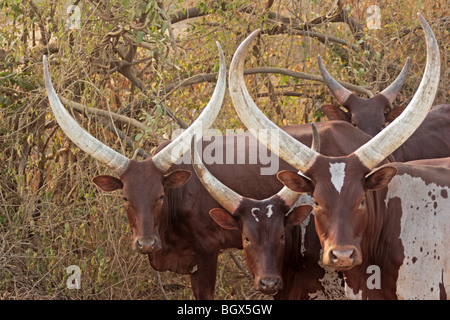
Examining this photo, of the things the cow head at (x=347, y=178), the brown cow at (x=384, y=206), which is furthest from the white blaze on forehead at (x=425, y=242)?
the cow head at (x=347, y=178)

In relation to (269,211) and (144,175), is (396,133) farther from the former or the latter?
(144,175)

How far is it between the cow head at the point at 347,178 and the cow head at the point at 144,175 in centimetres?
93

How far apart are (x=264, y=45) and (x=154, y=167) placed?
8.05 feet

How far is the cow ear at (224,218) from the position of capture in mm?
5184

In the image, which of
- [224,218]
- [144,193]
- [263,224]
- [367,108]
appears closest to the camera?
[263,224]

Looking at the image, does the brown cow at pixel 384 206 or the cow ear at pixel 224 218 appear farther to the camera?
the cow ear at pixel 224 218

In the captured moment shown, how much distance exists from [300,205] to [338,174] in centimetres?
57

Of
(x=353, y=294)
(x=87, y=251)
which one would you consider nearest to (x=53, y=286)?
(x=87, y=251)

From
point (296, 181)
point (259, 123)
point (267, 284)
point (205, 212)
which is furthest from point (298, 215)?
point (205, 212)

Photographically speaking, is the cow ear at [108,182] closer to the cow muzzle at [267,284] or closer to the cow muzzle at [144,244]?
the cow muzzle at [144,244]

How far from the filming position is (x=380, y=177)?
15.5 ft

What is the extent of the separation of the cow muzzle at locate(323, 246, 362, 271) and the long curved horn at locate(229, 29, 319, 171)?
54 centimetres

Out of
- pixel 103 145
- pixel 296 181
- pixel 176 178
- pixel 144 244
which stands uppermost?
pixel 103 145

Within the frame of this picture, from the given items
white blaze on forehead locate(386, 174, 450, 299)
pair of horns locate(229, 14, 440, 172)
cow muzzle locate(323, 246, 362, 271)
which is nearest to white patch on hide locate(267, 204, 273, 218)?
pair of horns locate(229, 14, 440, 172)
